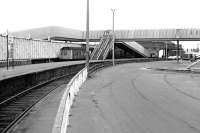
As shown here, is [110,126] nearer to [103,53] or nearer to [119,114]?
[119,114]

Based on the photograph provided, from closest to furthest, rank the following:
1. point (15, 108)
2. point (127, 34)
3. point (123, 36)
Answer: point (15, 108), point (127, 34), point (123, 36)

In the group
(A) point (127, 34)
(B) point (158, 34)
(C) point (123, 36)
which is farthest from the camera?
(C) point (123, 36)

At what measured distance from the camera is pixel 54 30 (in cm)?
9094

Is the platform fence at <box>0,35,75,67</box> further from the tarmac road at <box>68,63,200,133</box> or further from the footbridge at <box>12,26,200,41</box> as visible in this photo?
the tarmac road at <box>68,63,200,133</box>

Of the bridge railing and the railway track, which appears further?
the bridge railing

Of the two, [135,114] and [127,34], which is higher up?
[127,34]

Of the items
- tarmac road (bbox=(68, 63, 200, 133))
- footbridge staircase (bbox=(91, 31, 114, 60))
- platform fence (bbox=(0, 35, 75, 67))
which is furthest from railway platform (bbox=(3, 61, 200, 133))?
footbridge staircase (bbox=(91, 31, 114, 60))

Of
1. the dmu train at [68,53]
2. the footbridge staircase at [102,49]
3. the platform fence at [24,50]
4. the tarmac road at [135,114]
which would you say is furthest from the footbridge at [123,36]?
the tarmac road at [135,114]

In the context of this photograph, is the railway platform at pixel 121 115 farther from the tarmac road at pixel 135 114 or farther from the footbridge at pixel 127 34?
the footbridge at pixel 127 34

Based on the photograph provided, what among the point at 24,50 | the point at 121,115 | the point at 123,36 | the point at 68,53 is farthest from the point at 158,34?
the point at 121,115

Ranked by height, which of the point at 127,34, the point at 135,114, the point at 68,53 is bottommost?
the point at 135,114

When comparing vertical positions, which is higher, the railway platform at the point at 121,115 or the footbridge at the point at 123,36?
the footbridge at the point at 123,36

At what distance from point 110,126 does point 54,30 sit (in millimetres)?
83117

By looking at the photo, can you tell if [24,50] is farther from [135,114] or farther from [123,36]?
[135,114]
